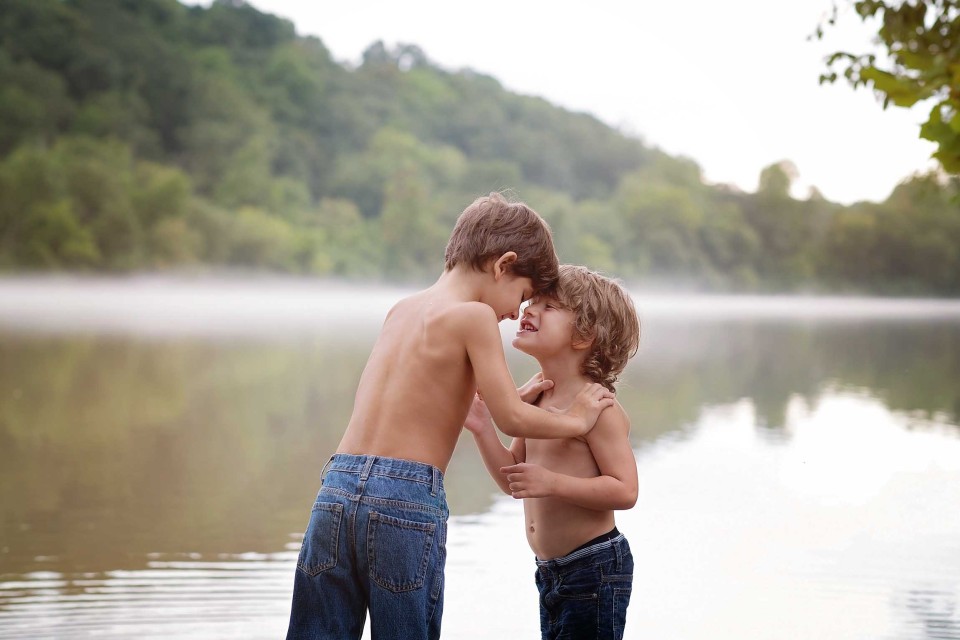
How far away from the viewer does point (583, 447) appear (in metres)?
2.15

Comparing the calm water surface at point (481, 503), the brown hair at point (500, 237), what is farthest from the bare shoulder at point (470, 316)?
the calm water surface at point (481, 503)

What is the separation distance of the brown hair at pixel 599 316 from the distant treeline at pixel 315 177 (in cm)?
3861

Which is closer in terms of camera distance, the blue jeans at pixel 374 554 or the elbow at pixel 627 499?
the blue jeans at pixel 374 554

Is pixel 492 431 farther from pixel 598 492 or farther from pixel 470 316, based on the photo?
pixel 470 316

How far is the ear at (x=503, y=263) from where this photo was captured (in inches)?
78.6

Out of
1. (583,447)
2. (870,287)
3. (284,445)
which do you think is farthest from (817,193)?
(583,447)

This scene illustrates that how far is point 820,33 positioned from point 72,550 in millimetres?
4160

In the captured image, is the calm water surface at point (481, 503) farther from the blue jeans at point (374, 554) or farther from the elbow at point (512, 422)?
the elbow at point (512, 422)

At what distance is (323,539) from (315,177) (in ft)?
193

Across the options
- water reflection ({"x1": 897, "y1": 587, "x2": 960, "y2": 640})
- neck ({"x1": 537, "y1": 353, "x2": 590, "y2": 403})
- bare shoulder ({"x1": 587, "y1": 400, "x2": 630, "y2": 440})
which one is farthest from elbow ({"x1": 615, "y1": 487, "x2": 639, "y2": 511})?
water reflection ({"x1": 897, "y1": 587, "x2": 960, "y2": 640})

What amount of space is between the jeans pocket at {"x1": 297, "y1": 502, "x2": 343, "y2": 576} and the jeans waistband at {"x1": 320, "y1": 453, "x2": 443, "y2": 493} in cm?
7

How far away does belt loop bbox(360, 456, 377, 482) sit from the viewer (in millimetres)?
1892

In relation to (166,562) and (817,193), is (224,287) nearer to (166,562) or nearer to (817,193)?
(817,193)

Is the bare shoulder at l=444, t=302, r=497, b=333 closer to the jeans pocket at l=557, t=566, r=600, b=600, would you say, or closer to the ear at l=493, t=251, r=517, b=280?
the ear at l=493, t=251, r=517, b=280
